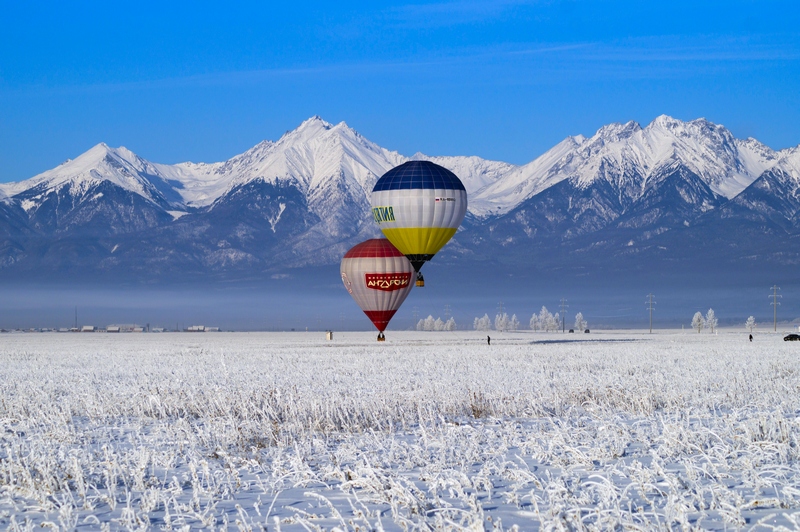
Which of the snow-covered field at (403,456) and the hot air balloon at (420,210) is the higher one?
the hot air balloon at (420,210)

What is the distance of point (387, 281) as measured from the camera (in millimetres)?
77438

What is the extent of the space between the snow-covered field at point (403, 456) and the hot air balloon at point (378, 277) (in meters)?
51.4

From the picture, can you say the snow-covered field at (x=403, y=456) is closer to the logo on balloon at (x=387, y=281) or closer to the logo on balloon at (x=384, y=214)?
the logo on balloon at (x=384, y=214)

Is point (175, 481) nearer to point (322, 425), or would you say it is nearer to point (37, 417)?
point (322, 425)

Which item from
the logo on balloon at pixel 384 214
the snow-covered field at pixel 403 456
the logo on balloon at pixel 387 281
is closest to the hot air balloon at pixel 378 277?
the logo on balloon at pixel 387 281

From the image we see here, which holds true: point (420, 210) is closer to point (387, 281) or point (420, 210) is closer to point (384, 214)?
point (384, 214)

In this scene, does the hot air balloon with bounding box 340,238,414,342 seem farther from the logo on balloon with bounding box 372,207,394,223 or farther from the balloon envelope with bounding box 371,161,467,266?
the balloon envelope with bounding box 371,161,467,266

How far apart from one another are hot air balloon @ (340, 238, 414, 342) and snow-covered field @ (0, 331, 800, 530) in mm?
51361

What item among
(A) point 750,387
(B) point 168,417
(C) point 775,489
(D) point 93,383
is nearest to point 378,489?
(C) point 775,489

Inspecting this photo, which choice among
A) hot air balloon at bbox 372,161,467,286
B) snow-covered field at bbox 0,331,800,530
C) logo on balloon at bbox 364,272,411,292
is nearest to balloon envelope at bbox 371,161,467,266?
hot air balloon at bbox 372,161,467,286

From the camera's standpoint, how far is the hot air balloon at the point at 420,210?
224 ft

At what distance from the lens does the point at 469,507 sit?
1140cm

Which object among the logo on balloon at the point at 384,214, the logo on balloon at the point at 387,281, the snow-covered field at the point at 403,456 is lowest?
the snow-covered field at the point at 403,456

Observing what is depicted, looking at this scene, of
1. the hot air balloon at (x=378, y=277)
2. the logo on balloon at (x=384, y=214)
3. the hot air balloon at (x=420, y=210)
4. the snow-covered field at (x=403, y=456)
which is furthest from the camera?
the hot air balloon at (x=378, y=277)
